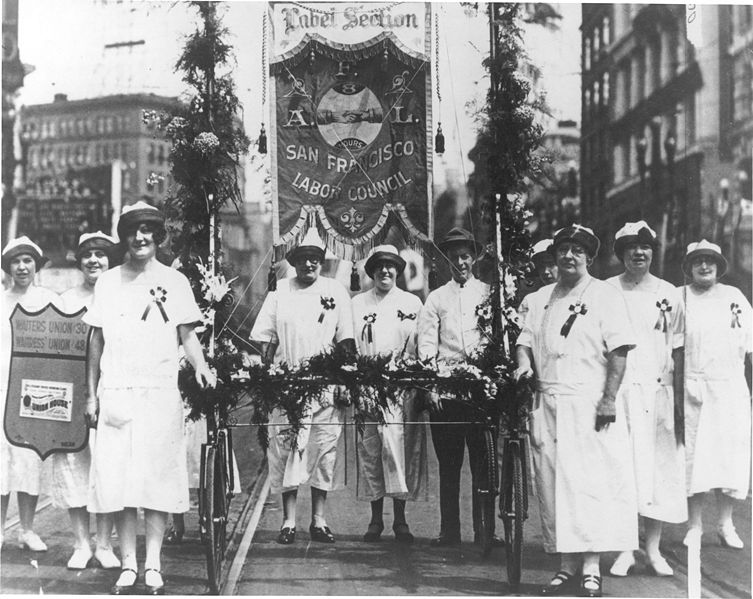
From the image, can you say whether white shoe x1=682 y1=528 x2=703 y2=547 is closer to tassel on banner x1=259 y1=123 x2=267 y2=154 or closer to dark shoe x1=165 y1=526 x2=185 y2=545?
dark shoe x1=165 y1=526 x2=185 y2=545

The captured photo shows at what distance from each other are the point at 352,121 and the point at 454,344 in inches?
75.7

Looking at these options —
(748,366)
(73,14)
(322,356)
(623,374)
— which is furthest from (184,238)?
(748,366)

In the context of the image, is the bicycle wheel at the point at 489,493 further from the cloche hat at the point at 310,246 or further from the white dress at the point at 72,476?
the white dress at the point at 72,476

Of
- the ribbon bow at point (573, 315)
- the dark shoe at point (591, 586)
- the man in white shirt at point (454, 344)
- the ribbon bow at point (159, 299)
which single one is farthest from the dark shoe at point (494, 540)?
the ribbon bow at point (159, 299)

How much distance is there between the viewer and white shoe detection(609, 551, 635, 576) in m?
6.42

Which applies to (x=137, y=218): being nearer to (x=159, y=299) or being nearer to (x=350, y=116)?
(x=159, y=299)

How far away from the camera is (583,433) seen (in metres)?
6.39

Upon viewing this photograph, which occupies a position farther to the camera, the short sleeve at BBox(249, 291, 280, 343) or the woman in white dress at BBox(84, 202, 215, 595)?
the short sleeve at BBox(249, 291, 280, 343)

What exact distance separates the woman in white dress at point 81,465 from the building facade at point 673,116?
3.77 m

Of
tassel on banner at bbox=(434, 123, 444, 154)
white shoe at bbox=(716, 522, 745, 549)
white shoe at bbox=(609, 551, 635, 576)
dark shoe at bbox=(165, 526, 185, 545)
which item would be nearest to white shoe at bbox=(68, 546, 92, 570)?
dark shoe at bbox=(165, 526, 185, 545)

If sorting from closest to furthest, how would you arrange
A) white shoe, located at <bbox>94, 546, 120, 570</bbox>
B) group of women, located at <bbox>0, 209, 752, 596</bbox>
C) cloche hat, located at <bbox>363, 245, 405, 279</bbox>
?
group of women, located at <bbox>0, 209, 752, 596</bbox> → white shoe, located at <bbox>94, 546, 120, 570</bbox> → cloche hat, located at <bbox>363, 245, 405, 279</bbox>

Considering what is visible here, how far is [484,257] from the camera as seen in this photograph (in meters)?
6.94

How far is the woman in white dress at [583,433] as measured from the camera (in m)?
6.32

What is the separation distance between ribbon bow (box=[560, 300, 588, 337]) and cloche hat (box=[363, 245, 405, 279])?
4.53 ft
